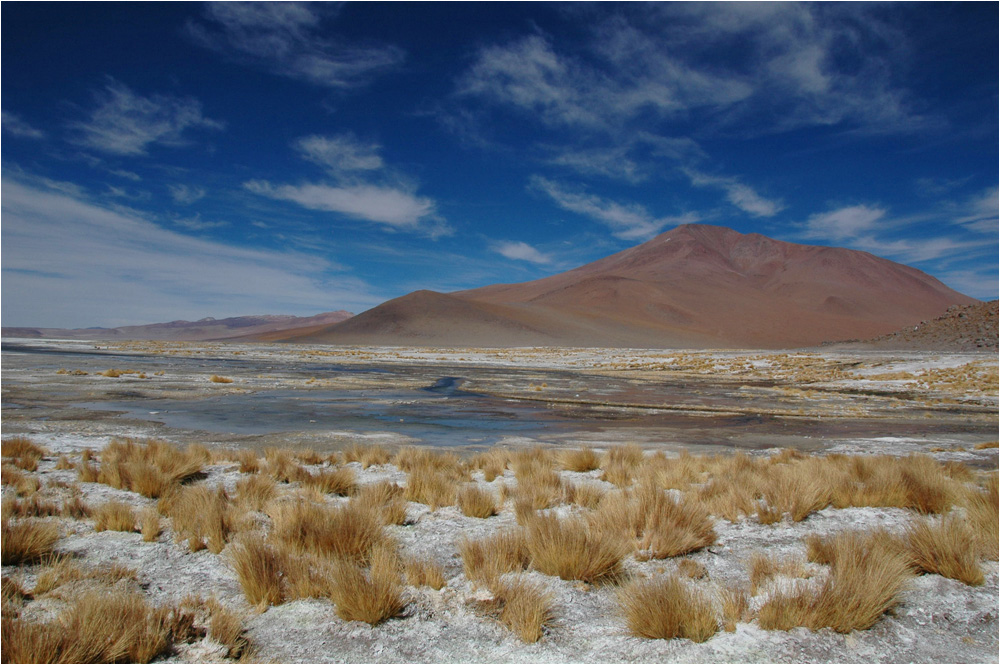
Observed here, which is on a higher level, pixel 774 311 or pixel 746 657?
pixel 774 311

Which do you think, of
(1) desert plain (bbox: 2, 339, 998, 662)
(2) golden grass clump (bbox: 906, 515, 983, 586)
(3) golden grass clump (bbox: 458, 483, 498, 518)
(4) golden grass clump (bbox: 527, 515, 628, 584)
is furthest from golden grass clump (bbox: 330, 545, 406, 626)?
(2) golden grass clump (bbox: 906, 515, 983, 586)

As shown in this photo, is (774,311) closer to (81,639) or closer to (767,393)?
(767,393)

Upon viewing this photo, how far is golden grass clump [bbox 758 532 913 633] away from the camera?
145 inches

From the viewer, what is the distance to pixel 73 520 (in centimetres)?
553

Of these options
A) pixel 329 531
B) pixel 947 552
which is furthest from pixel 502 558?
pixel 947 552

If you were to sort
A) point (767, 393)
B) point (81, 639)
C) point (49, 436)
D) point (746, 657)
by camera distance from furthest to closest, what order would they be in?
point (767, 393)
point (49, 436)
point (746, 657)
point (81, 639)

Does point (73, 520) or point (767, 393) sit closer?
point (73, 520)

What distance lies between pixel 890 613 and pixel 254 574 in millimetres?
4518

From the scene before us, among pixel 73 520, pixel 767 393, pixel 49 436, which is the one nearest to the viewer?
pixel 73 520

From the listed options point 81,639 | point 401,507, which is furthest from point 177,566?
point 401,507

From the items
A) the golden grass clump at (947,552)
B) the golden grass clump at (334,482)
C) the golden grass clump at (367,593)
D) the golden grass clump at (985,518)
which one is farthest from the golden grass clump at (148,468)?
the golden grass clump at (985,518)

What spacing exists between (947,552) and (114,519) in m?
7.27

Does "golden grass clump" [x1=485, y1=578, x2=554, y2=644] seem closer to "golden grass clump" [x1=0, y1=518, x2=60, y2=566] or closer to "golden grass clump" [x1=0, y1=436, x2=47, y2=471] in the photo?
"golden grass clump" [x1=0, y1=518, x2=60, y2=566]

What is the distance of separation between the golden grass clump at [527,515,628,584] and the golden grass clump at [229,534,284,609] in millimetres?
1986
